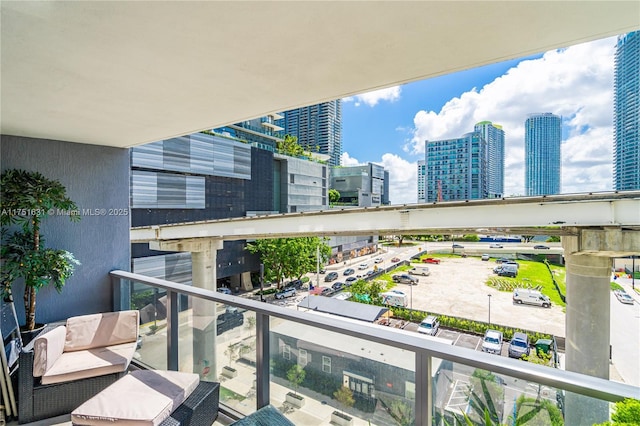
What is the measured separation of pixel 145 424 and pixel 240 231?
1043cm

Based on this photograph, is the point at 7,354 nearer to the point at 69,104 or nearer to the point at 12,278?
the point at 12,278

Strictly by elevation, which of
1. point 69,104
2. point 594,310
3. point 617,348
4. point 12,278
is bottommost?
point 617,348

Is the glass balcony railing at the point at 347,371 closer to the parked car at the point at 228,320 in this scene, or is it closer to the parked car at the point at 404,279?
the parked car at the point at 228,320

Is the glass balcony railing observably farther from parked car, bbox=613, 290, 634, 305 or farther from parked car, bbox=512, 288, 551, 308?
parked car, bbox=613, 290, 634, 305

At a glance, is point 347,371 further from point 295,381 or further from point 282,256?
point 282,256

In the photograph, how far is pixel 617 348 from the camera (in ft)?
45.5

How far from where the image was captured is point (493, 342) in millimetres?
13914

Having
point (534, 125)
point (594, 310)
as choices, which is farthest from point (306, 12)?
point (534, 125)

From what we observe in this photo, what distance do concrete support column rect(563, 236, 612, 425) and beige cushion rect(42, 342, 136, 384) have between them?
349 inches

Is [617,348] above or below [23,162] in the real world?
below

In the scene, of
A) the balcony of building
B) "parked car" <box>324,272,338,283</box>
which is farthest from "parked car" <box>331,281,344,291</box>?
the balcony of building

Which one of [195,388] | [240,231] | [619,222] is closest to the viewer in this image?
[195,388]

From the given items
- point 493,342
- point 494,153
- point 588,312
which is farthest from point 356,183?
point 588,312

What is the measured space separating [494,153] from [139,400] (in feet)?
108
